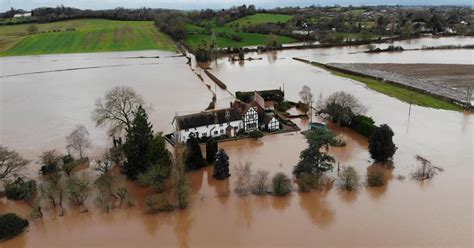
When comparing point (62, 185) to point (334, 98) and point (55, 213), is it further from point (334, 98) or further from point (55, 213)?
point (334, 98)

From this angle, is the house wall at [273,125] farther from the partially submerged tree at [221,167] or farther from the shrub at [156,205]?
the shrub at [156,205]

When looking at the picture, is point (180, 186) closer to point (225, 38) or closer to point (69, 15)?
point (225, 38)

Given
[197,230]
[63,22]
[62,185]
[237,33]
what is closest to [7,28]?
[63,22]

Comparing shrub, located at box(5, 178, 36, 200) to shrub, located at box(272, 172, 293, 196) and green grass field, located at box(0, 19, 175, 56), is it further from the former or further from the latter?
green grass field, located at box(0, 19, 175, 56)

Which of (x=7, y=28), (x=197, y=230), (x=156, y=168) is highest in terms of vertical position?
(x=7, y=28)

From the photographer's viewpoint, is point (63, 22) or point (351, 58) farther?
point (63, 22)

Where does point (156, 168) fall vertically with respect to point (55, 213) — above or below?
above
